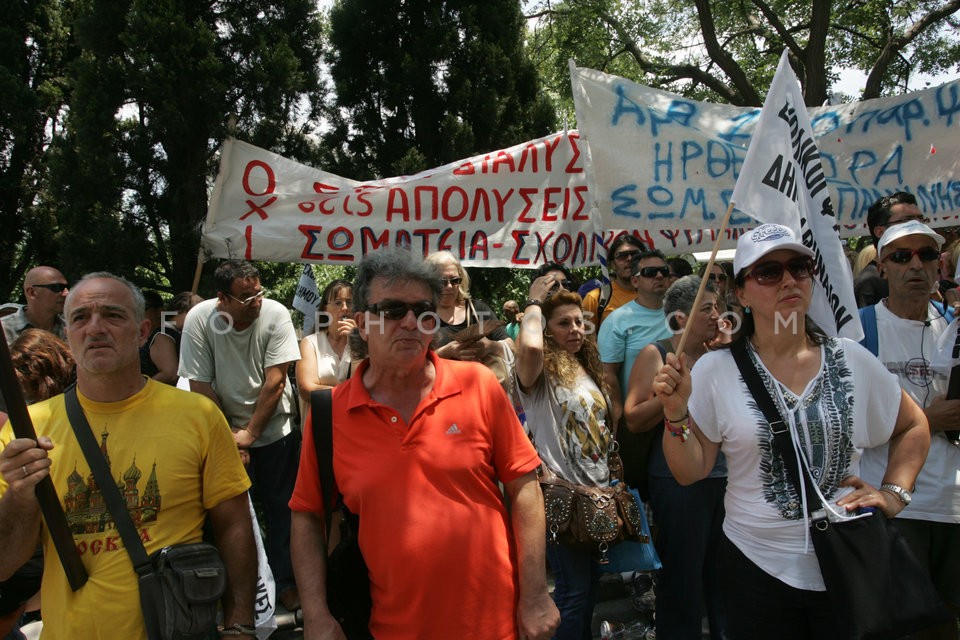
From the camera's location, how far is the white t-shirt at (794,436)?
7.46 feet

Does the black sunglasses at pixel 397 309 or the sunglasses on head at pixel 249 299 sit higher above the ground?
the sunglasses on head at pixel 249 299

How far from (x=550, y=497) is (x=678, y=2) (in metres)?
15.1

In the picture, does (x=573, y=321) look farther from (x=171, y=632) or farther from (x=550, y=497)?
(x=171, y=632)

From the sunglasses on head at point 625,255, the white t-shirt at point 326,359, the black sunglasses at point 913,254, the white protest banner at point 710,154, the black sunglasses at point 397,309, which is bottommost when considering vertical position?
the white t-shirt at point 326,359

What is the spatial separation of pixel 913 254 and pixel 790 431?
1541 mm

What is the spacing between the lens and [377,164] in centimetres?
936

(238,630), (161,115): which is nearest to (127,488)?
(238,630)

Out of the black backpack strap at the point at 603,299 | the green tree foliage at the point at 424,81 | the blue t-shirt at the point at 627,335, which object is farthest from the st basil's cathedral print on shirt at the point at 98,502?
the green tree foliage at the point at 424,81

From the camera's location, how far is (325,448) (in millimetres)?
2318

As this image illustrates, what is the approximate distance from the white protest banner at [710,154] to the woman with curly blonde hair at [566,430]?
1744 millimetres

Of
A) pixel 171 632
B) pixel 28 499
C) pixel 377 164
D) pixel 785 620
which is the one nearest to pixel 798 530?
pixel 785 620

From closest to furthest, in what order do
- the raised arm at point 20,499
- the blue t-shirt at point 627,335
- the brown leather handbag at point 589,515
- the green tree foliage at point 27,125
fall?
the raised arm at point 20,499
the brown leather handbag at point 589,515
the blue t-shirt at point 627,335
the green tree foliage at point 27,125

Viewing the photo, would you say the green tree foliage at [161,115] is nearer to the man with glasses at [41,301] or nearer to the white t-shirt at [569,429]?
the man with glasses at [41,301]

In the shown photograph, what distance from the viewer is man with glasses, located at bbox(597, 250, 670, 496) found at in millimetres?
3846
